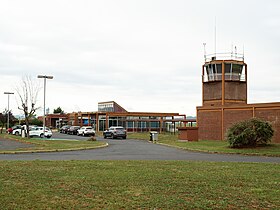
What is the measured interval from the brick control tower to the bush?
1330 cm

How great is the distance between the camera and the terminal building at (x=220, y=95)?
37312 mm

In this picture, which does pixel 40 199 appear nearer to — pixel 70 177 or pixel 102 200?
pixel 102 200

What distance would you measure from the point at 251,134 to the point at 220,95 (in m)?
14.8

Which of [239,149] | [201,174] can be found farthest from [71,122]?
[201,174]

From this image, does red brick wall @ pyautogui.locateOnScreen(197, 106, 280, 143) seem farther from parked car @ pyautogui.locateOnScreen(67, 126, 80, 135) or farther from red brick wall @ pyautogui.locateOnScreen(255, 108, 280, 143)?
parked car @ pyautogui.locateOnScreen(67, 126, 80, 135)

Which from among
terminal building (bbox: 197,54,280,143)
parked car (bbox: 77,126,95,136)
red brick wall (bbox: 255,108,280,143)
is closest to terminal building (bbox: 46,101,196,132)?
parked car (bbox: 77,126,95,136)

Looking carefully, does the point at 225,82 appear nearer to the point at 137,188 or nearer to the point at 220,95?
the point at 220,95

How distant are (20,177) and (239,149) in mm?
17959

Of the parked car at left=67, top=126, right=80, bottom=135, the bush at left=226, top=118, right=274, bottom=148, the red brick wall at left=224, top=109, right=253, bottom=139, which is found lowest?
the parked car at left=67, top=126, right=80, bottom=135

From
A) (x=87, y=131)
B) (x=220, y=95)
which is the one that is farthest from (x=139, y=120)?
(x=220, y=95)

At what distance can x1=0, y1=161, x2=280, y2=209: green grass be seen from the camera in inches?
313

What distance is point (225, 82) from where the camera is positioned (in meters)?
41.3

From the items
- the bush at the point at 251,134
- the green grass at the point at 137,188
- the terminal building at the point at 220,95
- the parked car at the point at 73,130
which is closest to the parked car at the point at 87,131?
the parked car at the point at 73,130

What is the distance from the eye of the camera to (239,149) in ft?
85.5
